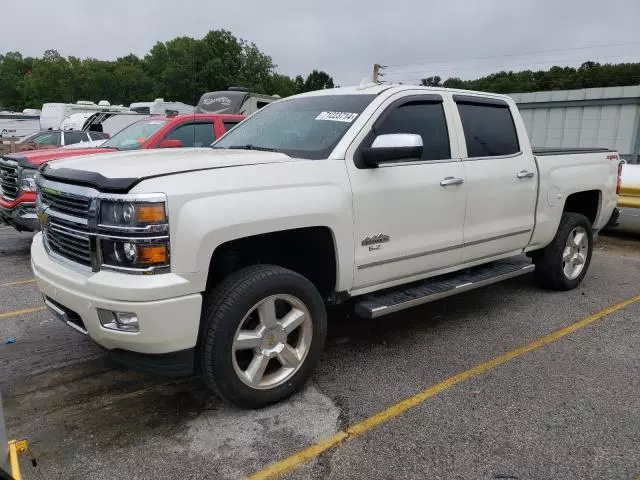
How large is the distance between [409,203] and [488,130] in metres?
1.40

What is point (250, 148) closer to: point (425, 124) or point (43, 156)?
point (425, 124)

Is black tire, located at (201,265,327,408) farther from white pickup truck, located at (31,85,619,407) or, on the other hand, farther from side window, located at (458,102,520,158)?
side window, located at (458,102,520,158)

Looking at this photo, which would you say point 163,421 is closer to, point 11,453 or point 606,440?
point 11,453

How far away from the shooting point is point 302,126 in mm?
4133

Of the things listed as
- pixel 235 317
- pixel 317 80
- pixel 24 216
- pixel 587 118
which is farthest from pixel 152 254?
pixel 317 80

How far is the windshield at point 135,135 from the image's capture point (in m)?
7.87

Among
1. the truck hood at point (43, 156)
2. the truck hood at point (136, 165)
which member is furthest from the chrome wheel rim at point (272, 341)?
the truck hood at point (43, 156)

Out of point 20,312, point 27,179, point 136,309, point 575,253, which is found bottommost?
point 20,312

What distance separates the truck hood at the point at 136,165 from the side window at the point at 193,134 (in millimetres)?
4202

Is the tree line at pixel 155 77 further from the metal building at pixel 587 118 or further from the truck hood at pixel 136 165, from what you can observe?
the truck hood at pixel 136 165

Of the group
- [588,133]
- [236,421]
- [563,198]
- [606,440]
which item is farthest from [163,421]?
[588,133]

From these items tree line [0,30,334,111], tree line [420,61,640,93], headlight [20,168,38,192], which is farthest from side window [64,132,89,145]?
tree line [0,30,334,111]

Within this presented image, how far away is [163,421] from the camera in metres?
3.21

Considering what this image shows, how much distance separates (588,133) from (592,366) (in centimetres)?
1286
